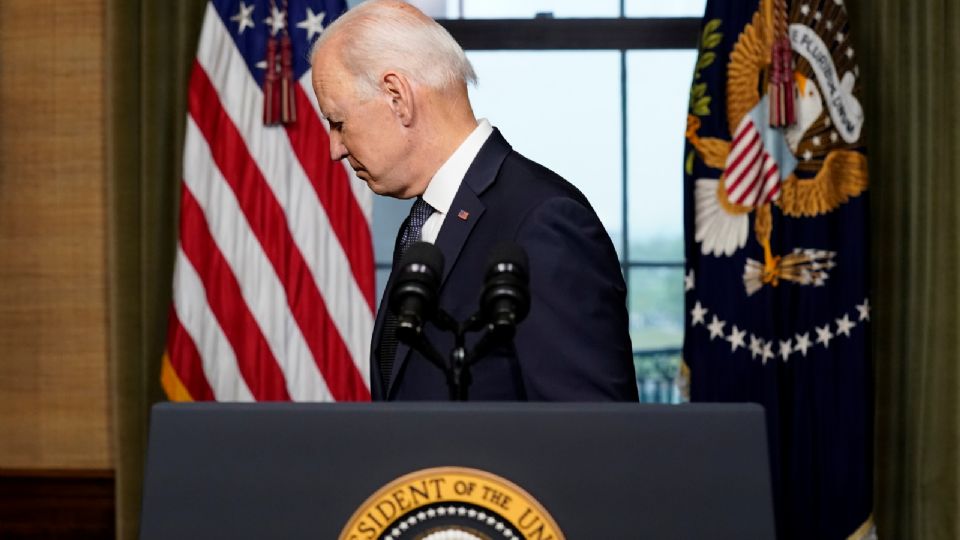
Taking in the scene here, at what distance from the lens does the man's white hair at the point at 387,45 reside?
200cm

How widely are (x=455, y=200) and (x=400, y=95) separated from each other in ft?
0.67

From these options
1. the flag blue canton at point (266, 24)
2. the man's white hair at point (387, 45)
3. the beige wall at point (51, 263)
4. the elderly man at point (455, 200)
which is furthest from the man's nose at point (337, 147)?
the beige wall at point (51, 263)

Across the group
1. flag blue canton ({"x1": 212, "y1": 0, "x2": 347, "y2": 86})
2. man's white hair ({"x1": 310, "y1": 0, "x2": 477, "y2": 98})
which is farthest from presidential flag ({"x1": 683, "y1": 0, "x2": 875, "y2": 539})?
man's white hair ({"x1": 310, "y1": 0, "x2": 477, "y2": 98})

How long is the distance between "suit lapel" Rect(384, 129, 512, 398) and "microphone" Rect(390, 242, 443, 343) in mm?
565

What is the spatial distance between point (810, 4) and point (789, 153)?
522 millimetres

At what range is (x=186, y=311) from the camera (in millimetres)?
4098

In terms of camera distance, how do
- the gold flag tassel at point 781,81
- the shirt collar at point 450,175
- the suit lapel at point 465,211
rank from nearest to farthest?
1. the suit lapel at point 465,211
2. the shirt collar at point 450,175
3. the gold flag tassel at point 781,81

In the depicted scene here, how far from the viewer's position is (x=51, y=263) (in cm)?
448

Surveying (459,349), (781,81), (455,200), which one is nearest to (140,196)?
(781,81)

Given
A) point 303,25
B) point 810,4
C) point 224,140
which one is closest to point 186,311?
point 224,140

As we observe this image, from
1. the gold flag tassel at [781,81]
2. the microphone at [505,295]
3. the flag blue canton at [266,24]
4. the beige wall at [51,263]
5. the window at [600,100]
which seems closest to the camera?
the microphone at [505,295]

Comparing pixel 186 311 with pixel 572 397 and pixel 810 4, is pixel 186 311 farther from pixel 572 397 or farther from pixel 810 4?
pixel 572 397

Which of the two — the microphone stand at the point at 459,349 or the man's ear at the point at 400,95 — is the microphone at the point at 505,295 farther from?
the man's ear at the point at 400,95

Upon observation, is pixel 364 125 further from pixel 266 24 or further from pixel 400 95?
pixel 266 24
